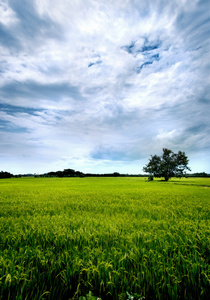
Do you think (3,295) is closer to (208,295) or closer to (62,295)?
(62,295)

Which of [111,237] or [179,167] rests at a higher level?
[179,167]

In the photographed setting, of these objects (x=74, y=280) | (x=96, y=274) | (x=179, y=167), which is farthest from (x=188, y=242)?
(x=179, y=167)

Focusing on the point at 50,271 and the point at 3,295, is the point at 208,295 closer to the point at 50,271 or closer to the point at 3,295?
the point at 50,271

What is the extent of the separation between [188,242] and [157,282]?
230 centimetres

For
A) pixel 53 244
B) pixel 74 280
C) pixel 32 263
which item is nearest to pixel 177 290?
pixel 74 280

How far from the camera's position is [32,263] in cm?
302

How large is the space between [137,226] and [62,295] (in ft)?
→ 12.5

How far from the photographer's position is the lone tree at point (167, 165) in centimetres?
6425

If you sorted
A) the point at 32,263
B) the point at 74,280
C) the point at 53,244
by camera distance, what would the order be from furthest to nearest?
the point at 53,244 < the point at 32,263 < the point at 74,280

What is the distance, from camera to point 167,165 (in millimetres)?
65375

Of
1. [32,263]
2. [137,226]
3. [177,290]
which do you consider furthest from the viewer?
[137,226]

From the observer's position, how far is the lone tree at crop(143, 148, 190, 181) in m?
64.2

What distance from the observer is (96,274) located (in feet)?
8.64

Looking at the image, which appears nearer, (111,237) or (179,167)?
(111,237)
